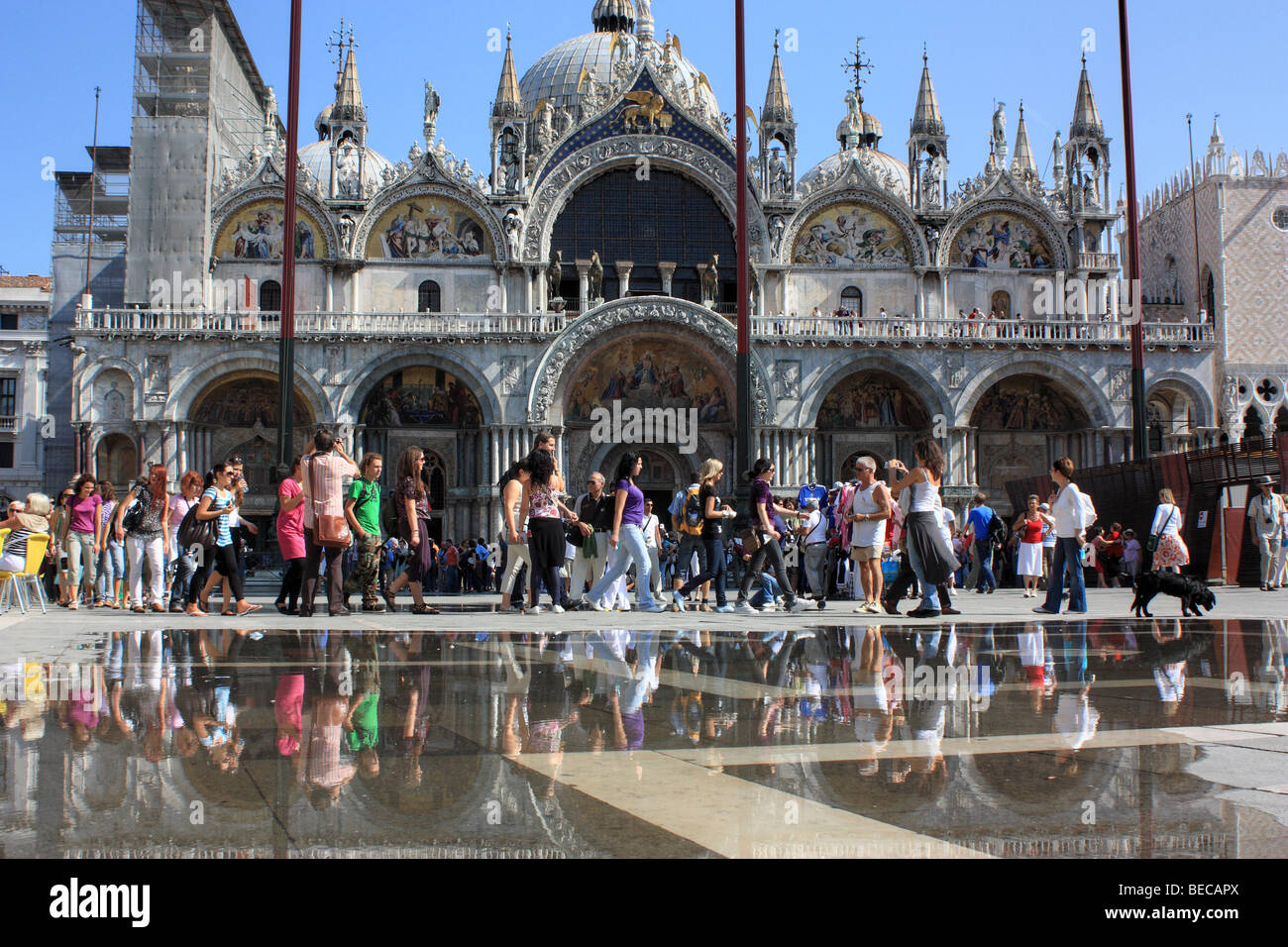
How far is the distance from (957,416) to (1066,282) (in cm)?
582

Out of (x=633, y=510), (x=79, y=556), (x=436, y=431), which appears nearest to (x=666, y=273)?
(x=436, y=431)

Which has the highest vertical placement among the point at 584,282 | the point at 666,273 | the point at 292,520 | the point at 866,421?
the point at 666,273

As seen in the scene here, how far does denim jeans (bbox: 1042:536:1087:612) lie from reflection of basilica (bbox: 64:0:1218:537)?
18327mm

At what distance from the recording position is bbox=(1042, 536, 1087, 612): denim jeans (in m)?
11.7

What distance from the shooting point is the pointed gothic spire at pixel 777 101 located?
1313 inches

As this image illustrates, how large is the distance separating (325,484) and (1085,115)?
2972 cm

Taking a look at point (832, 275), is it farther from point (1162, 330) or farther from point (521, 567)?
point (521, 567)

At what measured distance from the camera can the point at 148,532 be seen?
12.2m

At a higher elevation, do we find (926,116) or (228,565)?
(926,116)

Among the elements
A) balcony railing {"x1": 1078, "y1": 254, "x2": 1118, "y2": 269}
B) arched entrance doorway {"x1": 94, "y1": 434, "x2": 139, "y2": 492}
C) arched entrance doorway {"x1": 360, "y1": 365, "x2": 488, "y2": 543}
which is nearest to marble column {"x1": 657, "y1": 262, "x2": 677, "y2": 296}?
Result: arched entrance doorway {"x1": 360, "y1": 365, "x2": 488, "y2": 543}

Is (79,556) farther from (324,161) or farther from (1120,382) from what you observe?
(324,161)

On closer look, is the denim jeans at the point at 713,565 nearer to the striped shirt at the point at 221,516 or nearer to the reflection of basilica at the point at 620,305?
the striped shirt at the point at 221,516

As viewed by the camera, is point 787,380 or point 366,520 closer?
point 366,520

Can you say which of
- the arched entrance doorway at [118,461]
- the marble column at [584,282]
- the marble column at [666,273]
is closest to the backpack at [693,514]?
the marble column at [584,282]
